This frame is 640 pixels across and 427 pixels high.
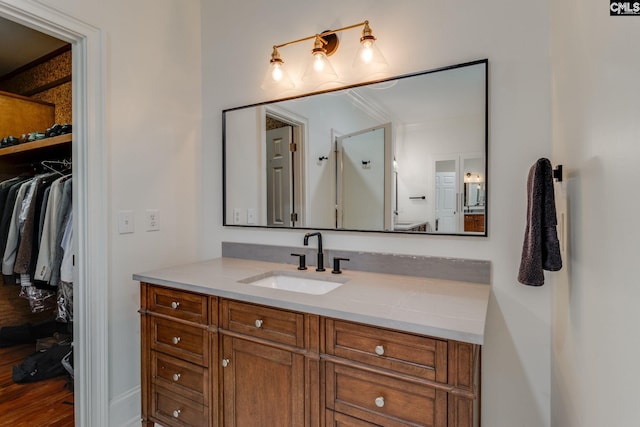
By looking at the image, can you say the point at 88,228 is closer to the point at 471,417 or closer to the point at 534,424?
the point at 471,417

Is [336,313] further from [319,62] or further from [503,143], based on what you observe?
[319,62]

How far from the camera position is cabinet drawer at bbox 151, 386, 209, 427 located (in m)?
1.48

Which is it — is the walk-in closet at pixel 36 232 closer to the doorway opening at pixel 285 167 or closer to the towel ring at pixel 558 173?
the doorway opening at pixel 285 167

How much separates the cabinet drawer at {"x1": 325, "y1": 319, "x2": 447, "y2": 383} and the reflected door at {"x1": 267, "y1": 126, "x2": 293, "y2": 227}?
93 cm

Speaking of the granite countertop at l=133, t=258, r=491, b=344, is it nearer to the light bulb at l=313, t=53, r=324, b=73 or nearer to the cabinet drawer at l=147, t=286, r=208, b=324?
the cabinet drawer at l=147, t=286, r=208, b=324

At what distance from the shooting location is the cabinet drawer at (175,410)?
58.2 inches

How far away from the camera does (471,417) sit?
0.94 meters

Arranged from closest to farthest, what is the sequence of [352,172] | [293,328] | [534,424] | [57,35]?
1. [293,328]
2. [534,424]
3. [57,35]
4. [352,172]

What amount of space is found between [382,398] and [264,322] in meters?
0.51

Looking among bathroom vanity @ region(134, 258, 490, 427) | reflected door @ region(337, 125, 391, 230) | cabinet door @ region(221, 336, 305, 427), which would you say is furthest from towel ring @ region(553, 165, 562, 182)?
cabinet door @ region(221, 336, 305, 427)

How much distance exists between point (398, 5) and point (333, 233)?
120 centimetres

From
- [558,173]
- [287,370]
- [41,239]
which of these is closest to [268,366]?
[287,370]

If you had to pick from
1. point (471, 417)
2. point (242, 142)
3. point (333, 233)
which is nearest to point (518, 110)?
point (333, 233)

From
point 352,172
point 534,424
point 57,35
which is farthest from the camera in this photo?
point 352,172
